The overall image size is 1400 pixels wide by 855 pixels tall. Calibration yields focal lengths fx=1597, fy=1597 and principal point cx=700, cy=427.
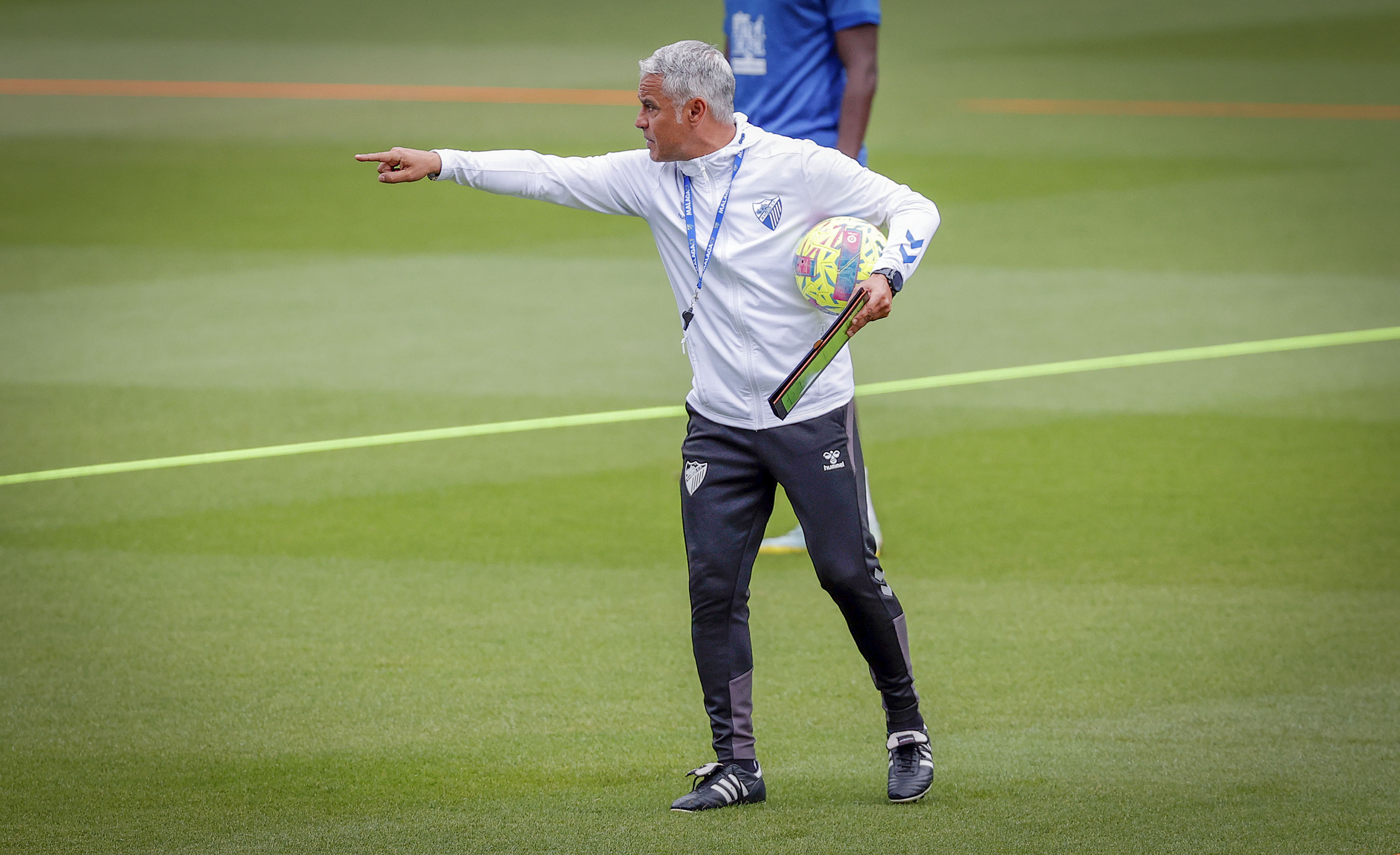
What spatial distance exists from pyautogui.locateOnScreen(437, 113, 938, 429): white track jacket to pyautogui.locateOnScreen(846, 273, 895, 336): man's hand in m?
0.23

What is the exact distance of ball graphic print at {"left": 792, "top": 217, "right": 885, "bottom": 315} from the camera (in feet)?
14.4

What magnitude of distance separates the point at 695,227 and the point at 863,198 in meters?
0.49

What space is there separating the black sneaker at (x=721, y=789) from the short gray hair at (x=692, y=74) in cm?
189

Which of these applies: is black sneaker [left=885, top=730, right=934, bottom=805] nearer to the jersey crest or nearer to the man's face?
the man's face

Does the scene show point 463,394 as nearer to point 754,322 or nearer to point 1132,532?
point 1132,532

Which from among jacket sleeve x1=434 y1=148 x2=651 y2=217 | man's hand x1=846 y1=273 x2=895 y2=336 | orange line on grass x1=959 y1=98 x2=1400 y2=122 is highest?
orange line on grass x1=959 y1=98 x2=1400 y2=122

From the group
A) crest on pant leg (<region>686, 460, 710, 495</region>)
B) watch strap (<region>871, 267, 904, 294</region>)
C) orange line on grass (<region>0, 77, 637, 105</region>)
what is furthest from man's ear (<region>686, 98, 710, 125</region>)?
orange line on grass (<region>0, 77, 637, 105</region>)

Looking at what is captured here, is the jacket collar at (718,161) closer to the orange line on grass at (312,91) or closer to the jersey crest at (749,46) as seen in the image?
the jersey crest at (749,46)

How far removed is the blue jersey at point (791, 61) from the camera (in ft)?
22.6

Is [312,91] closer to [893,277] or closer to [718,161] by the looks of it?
[718,161]

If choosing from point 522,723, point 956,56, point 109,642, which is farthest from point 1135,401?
point 956,56

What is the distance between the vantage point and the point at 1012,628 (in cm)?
617

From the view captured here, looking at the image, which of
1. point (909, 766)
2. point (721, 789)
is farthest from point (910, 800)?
point (721, 789)

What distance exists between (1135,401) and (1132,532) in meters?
2.05
